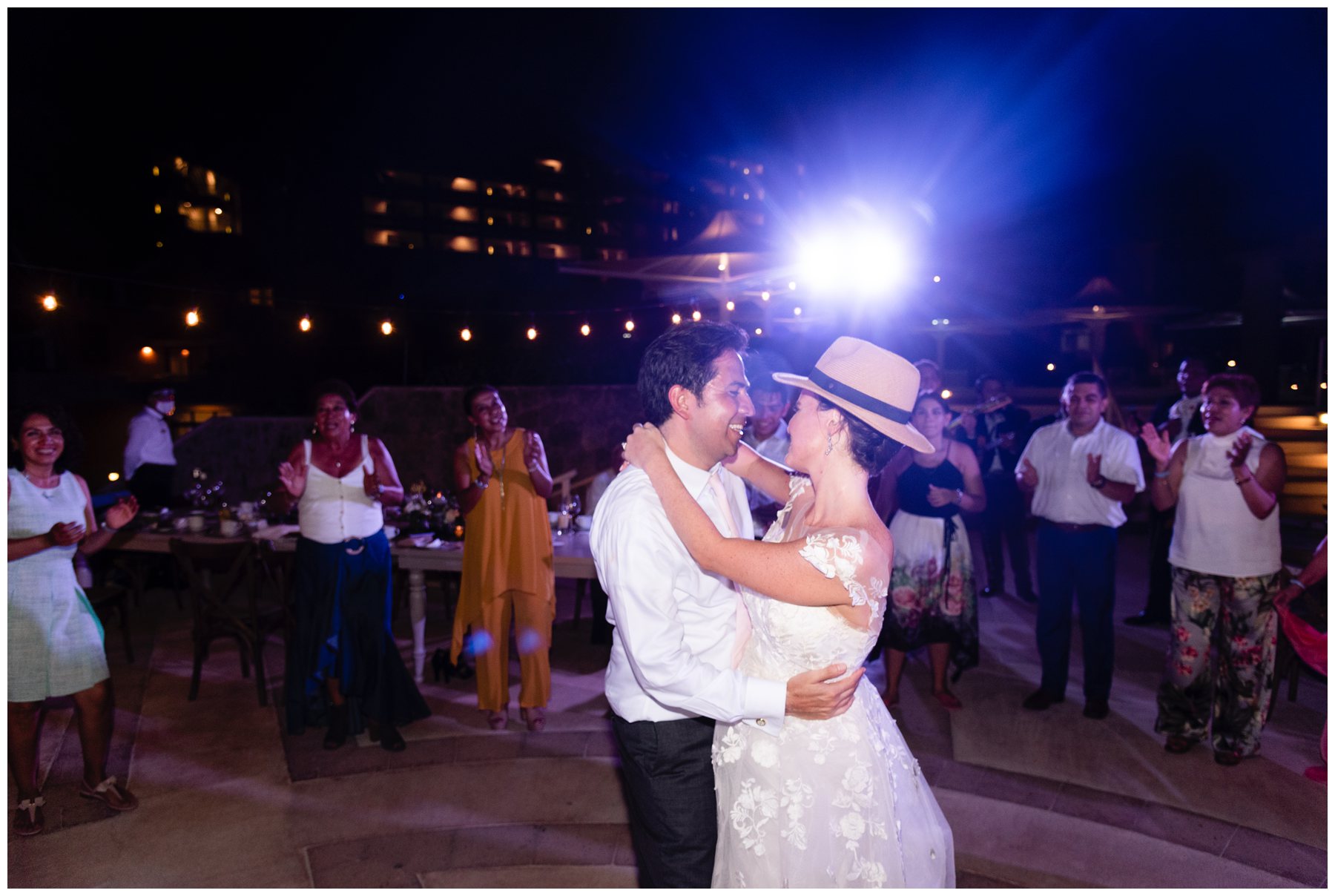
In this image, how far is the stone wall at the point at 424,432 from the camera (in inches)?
405

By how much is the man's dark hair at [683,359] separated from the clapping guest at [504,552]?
2.25 meters

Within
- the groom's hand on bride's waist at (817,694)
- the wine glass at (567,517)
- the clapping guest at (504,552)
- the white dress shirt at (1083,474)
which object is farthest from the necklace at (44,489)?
the white dress shirt at (1083,474)

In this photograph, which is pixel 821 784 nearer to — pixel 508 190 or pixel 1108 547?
pixel 1108 547

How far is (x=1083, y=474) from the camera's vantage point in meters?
4.29

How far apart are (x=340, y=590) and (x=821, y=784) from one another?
10.2ft

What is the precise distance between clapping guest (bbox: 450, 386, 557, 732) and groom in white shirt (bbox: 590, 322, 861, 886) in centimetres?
218

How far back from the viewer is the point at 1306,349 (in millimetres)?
15594

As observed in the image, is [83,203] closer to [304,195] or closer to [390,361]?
[304,195]

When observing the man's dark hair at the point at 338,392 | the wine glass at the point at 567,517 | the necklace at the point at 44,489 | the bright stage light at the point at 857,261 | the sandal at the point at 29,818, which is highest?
the bright stage light at the point at 857,261

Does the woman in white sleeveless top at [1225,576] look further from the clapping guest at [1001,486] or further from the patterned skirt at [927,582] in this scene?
the clapping guest at [1001,486]

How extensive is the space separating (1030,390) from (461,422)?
403 inches

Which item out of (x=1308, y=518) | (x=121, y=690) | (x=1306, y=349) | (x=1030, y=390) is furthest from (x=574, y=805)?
(x=1306, y=349)

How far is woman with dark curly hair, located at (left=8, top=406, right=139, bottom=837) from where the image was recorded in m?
3.18

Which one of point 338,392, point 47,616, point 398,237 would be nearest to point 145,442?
point 338,392
